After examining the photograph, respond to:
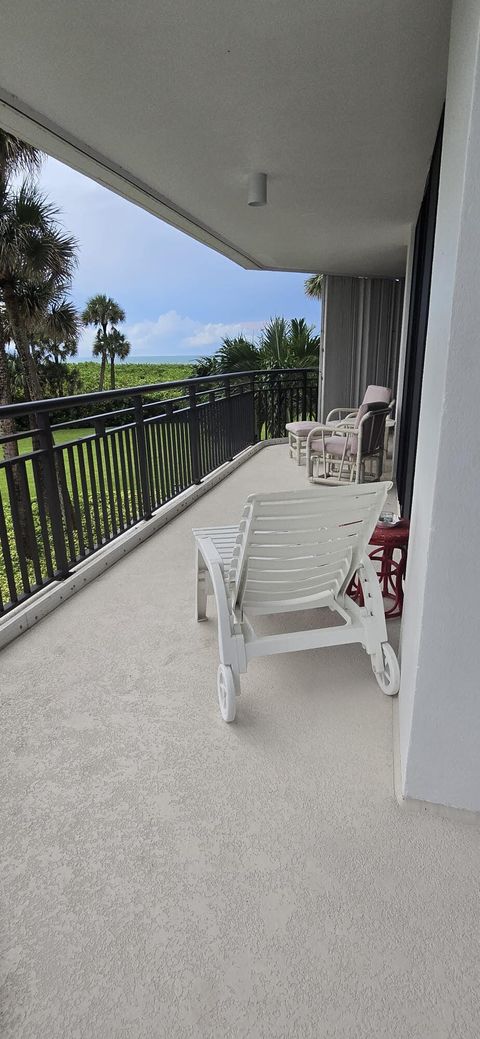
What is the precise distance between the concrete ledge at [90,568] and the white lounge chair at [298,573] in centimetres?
98

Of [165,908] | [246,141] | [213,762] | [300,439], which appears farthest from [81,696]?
[300,439]

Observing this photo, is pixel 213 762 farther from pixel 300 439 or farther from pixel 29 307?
pixel 29 307

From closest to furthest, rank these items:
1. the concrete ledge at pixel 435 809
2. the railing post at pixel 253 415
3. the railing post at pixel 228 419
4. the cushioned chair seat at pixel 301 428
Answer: the concrete ledge at pixel 435 809
the railing post at pixel 228 419
the cushioned chair seat at pixel 301 428
the railing post at pixel 253 415

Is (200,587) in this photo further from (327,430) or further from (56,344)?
(56,344)

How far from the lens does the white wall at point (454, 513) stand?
1.11 metres

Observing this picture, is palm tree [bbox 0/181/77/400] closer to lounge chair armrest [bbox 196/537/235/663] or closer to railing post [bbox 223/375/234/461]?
railing post [bbox 223/375/234/461]

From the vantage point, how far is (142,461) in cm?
376

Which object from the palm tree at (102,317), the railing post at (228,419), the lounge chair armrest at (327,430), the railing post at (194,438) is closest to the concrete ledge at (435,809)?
the railing post at (194,438)

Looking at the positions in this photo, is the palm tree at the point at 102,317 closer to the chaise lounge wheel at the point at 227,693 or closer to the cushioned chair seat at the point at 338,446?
the cushioned chair seat at the point at 338,446

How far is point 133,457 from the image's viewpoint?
3.70 m

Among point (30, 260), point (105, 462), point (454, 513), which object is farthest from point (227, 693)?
point (30, 260)

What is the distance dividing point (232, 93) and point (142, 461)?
215cm

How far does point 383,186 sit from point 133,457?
254 centimetres

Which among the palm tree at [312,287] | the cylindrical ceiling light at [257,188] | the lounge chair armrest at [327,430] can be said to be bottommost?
the lounge chair armrest at [327,430]
